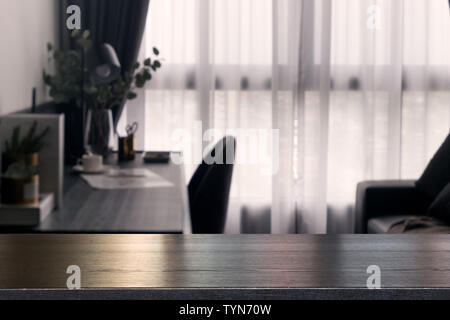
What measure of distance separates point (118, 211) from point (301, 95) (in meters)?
2.52

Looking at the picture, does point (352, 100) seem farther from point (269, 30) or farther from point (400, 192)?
point (400, 192)

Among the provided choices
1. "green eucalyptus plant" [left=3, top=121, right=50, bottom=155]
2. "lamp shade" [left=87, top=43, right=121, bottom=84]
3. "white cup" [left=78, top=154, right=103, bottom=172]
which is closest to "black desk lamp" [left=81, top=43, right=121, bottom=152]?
"lamp shade" [left=87, top=43, right=121, bottom=84]

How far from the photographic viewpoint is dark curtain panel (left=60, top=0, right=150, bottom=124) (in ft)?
13.5

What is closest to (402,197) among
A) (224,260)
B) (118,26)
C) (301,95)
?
(301,95)

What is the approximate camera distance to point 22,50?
3.08 metres

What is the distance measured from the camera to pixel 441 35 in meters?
4.33

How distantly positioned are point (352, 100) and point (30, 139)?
9.16ft

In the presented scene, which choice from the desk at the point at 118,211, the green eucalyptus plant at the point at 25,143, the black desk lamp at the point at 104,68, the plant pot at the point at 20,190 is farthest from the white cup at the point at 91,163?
the plant pot at the point at 20,190

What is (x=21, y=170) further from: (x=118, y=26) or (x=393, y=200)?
(x=118, y=26)

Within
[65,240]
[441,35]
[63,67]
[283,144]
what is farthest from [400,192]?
[65,240]

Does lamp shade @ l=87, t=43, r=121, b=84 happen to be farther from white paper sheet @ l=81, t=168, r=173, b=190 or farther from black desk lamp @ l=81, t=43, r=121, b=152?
white paper sheet @ l=81, t=168, r=173, b=190

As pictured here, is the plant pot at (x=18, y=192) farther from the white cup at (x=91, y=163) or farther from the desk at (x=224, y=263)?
the white cup at (x=91, y=163)

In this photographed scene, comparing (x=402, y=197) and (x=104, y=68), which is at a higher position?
(x=104, y=68)

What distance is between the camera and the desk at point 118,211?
1791 millimetres
